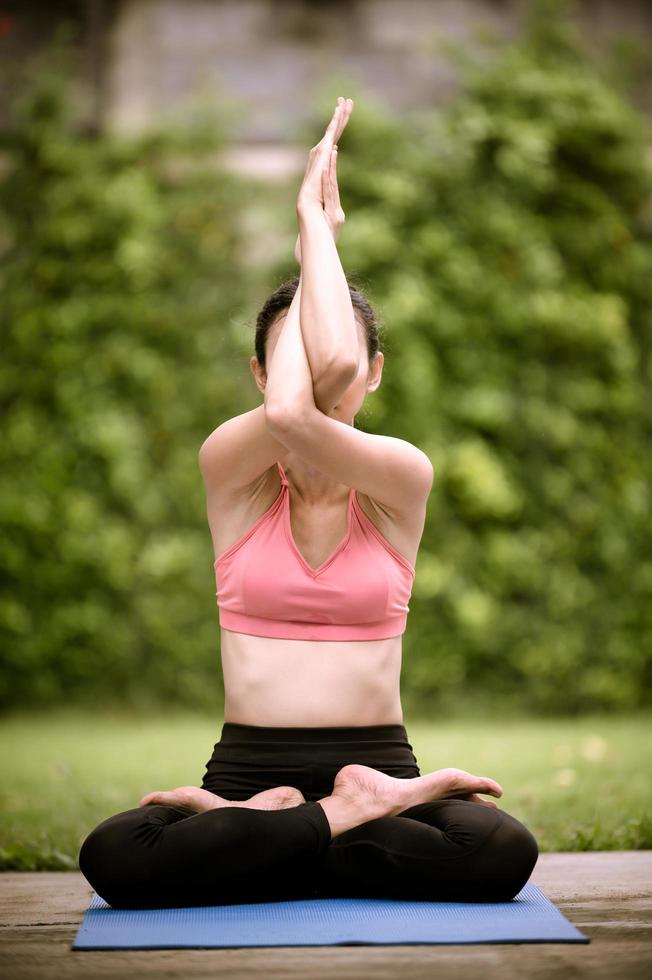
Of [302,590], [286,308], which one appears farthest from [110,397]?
[302,590]

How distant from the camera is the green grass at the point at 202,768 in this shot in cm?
273

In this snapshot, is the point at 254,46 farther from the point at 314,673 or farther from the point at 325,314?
the point at 314,673

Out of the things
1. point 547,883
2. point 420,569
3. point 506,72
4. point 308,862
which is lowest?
point 420,569

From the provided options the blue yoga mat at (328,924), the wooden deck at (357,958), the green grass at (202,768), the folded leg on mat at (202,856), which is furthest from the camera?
the green grass at (202,768)

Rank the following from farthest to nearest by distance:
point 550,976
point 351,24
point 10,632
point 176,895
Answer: point 351,24 < point 10,632 < point 176,895 < point 550,976

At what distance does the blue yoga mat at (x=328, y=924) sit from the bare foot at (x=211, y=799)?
162 millimetres

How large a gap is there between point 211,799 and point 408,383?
11.4 ft

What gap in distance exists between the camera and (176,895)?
6.11ft

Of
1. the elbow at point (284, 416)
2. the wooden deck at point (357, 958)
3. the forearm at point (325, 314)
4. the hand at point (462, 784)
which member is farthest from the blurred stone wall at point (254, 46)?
the wooden deck at point (357, 958)

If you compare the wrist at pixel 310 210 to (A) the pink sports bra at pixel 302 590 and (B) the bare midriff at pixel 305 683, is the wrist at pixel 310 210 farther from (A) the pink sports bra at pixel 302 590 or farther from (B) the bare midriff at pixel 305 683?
(B) the bare midriff at pixel 305 683

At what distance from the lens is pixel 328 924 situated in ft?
5.70

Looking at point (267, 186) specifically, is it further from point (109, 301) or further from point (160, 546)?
point (160, 546)

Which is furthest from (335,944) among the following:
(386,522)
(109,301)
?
(109,301)

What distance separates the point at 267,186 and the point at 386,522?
11.5 ft
